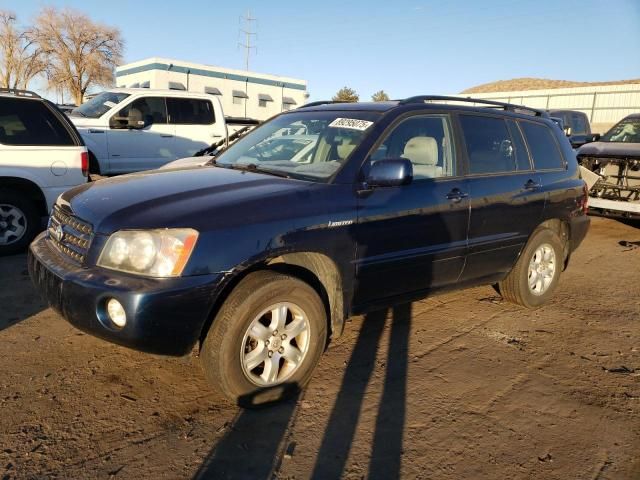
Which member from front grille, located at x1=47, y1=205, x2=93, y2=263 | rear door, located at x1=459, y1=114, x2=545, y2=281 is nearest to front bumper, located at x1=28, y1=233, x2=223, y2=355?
front grille, located at x1=47, y1=205, x2=93, y2=263

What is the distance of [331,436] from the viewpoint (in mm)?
2854

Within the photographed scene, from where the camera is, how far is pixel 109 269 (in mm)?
2844

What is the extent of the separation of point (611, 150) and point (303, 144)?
6.96 meters

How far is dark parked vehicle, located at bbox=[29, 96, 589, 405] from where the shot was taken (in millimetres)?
2789

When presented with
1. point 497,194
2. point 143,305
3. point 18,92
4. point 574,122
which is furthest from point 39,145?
point 574,122

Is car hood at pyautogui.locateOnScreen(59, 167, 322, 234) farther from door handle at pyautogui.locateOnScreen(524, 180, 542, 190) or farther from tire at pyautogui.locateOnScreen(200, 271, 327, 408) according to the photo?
door handle at pyautogui.locateOnScreen(524, 180, 542, 190)

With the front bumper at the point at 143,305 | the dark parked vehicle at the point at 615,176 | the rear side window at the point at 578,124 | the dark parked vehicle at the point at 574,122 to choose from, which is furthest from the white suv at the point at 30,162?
the rear side window at the point at 578,124

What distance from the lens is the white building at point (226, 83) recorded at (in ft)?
110

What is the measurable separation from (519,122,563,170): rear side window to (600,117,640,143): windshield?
5.45m

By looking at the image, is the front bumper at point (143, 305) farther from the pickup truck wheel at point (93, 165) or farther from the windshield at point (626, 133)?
the windshield at point (626, 133)

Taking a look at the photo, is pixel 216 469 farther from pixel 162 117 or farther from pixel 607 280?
pixel 162 117

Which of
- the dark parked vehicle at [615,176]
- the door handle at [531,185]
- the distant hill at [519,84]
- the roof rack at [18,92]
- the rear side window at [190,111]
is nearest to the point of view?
the door handle at [531,185]

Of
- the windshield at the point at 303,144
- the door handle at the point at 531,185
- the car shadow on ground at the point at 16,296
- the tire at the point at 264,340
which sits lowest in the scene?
the car shadow on ground at the point at 16,296

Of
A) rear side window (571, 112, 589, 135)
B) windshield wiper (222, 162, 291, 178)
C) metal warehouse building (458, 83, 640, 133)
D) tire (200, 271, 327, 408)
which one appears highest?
metal warehouse building (458, 83, 640, 133)
